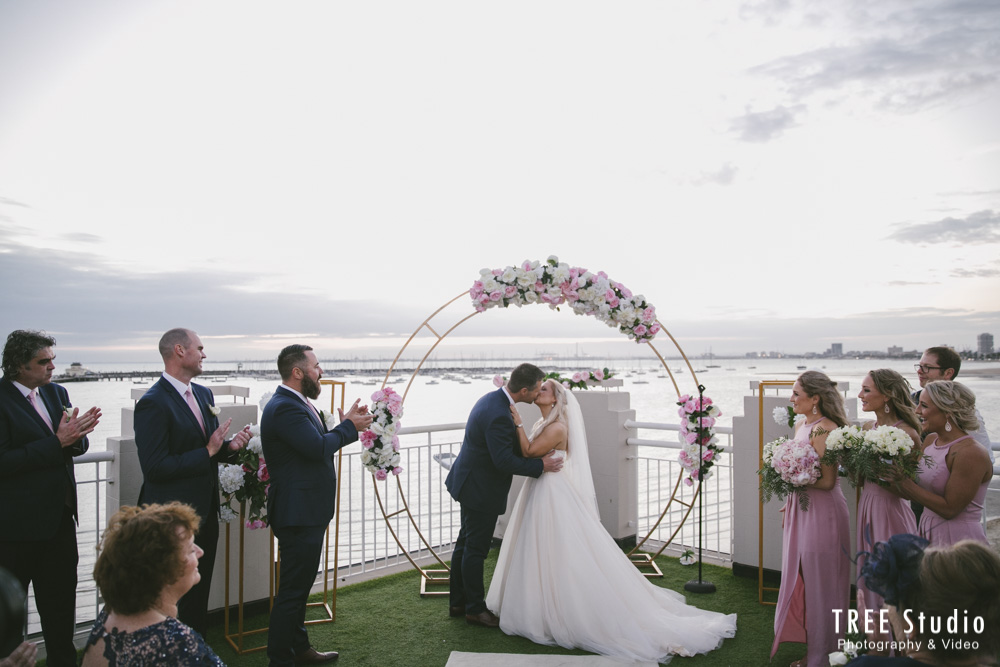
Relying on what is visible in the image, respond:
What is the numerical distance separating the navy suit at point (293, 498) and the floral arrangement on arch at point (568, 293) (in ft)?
6.69

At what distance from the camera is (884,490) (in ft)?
11.9

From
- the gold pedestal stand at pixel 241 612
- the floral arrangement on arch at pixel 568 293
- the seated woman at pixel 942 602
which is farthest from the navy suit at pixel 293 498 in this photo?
the seated woman at pixel 942 602

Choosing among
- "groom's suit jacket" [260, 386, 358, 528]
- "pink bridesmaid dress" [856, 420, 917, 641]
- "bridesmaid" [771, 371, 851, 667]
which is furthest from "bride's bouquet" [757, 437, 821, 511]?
"groom's suit jacket" [260, 386, 358, 528]

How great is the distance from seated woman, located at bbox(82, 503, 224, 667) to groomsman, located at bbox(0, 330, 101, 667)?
1.90m

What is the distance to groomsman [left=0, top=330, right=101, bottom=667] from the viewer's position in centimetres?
320

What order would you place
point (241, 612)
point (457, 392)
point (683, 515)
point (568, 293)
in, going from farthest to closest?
point (457, 392), point (683, 515), point (568, 293), point (241, 612)

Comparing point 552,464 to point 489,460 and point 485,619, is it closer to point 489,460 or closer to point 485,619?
point 489,460

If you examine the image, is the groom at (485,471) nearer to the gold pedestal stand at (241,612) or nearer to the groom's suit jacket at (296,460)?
the groom's suit jacket at (296,460)

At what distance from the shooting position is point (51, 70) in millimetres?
6926

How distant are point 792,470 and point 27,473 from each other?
4.51m

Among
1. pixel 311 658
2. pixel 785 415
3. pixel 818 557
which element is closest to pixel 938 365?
pixel 785 415

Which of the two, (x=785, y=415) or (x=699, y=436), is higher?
(x=785, y=415)

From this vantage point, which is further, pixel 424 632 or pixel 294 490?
pixel 424 632

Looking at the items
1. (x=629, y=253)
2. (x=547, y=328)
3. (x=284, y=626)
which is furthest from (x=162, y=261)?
(x=284, y=626)
